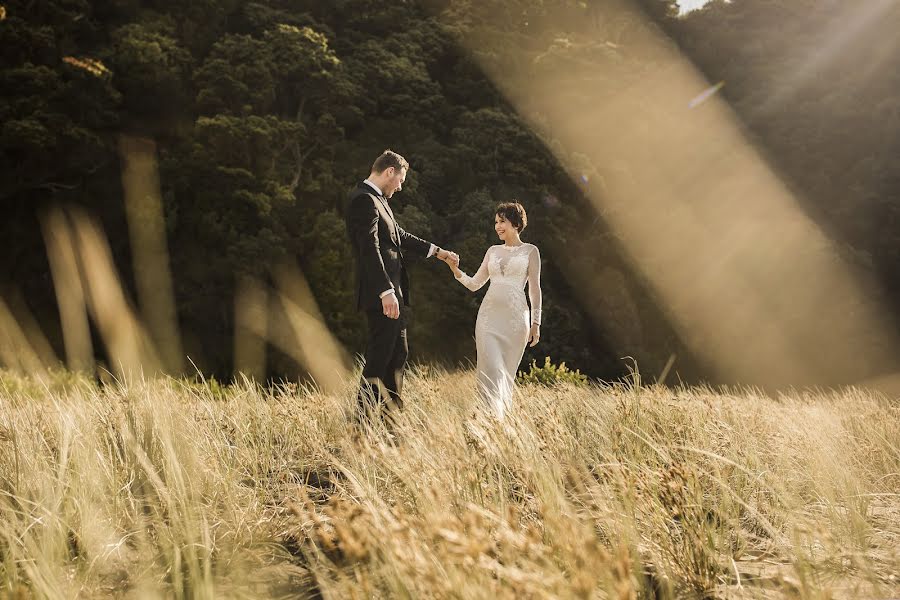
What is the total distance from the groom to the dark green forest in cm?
1123

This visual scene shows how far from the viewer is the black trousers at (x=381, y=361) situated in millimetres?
4188

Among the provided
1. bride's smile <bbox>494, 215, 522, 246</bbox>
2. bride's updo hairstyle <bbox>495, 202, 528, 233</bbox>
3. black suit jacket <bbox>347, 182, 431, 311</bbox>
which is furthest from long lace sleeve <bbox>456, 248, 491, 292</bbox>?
black suit jacket <bbox>347, 182, 431, 311</bbox>

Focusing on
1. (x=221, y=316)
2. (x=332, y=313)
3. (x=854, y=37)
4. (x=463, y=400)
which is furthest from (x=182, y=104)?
(x=854, y=37)

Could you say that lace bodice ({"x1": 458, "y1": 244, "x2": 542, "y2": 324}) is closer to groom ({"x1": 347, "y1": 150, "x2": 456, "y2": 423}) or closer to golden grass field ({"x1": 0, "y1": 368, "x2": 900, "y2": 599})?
groom ({"x1": 347, "y1": 150, "x2": 456, "y2": 423})

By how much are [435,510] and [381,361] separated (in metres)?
2.36

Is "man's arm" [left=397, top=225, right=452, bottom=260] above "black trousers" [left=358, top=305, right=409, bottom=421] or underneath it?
above

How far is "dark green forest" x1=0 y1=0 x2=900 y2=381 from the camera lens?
51.5 feet

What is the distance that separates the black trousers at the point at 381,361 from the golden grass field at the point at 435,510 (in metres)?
0.24

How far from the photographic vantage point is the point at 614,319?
18.7 metres

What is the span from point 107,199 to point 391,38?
1032 centimetres

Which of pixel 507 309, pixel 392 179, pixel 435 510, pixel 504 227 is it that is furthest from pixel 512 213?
pixel 435 510

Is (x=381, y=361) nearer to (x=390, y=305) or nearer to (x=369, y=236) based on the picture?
(x=390, y=305)

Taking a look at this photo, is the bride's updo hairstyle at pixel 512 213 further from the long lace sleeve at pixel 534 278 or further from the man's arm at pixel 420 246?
the man's arm at pixel 420 246

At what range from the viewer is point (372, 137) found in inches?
774
